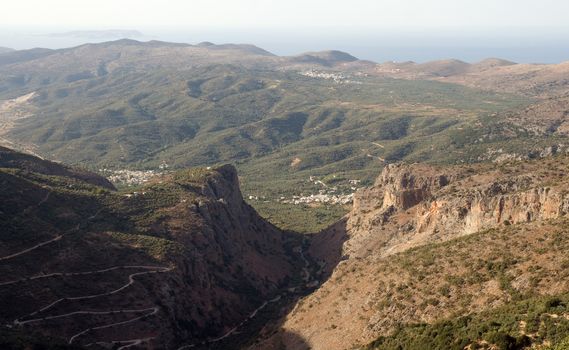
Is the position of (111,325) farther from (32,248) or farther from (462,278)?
(462,278)

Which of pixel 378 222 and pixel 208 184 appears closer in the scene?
pixel 378 222

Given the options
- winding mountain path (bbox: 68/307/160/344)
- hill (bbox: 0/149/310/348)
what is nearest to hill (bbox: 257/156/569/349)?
hill (bbox: 0/149/310/348)

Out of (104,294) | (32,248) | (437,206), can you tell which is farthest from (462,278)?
(32,248)

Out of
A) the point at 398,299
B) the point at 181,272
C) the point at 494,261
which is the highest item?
the point at 494,261

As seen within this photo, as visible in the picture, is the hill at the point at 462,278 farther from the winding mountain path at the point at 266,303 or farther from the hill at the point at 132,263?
the hill at the point at 132,263

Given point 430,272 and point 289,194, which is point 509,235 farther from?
point 289,194

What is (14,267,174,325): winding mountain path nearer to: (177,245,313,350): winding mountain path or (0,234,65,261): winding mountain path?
(0,234,65,261): winding mountain path

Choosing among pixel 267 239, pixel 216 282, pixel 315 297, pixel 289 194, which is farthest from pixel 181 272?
pixel 289 194

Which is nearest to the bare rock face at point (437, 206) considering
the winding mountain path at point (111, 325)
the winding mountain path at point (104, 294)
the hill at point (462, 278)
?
the hill at point (462, 278)
